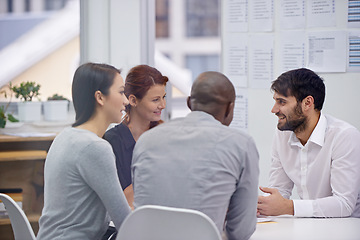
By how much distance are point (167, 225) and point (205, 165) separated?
0.25 metres

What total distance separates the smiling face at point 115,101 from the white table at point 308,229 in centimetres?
76

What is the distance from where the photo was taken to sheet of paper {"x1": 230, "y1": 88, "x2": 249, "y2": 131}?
3.79 m

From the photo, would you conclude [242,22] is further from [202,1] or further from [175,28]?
[175,28]

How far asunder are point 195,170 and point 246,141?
0.21 m

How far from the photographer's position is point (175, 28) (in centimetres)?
2181

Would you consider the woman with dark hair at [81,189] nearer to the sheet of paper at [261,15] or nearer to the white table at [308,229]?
the white table at [308,229]

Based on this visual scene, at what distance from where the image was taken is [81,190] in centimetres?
Answer: 198

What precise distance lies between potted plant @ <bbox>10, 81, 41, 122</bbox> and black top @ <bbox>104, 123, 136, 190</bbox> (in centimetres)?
134

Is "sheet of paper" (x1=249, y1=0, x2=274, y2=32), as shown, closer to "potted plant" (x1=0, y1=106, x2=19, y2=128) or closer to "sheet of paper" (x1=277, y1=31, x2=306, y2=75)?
"sheet of paper" (x1=277, y1=31, x2=306, y2=75)

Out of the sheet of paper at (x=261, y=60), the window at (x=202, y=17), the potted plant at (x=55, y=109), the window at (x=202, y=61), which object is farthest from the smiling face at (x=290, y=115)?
the window at (x=202, y=61)

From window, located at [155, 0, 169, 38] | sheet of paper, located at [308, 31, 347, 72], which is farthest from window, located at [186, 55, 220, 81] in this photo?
sheet of paper, located at [308, 31, 347, 72]

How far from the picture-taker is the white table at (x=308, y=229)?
198cm

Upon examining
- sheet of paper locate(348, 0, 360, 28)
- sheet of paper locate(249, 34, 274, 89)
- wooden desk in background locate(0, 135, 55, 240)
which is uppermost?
sheet of paper locate(348, 0, 360, 28)

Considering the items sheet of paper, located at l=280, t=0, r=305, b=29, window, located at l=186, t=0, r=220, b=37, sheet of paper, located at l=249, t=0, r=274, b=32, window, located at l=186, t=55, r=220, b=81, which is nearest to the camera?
sheet of paper, located at l=280, t=0, r=305, b=29
